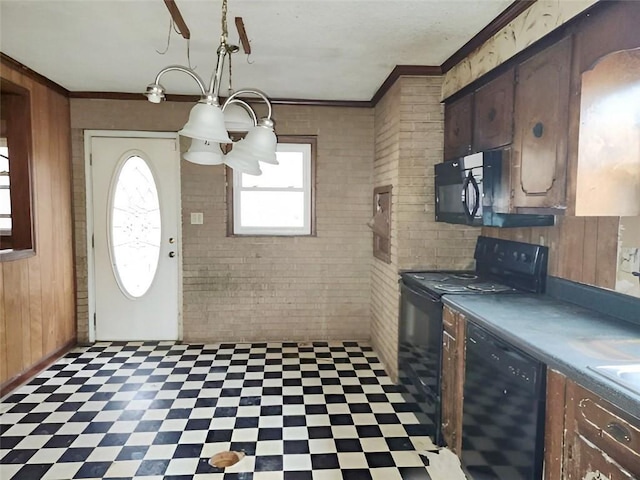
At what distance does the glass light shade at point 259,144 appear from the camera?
1.85m

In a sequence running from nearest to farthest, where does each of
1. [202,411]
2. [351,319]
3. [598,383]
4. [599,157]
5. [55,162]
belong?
1. [598,383]
2. [599,157]
3. [202,411]
4. [55,162]
5. [351,319]

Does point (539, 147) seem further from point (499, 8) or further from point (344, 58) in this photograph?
point (344, 58)

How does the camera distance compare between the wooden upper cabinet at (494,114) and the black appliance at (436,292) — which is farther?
the black appliance at (436,292)

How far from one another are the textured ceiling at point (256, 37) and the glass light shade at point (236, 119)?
2.04 feet

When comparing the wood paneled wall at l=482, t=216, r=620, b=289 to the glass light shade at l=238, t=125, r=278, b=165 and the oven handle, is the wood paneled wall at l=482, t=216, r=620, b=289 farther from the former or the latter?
the glass light shade at l=238, t=125, r=278, b=165

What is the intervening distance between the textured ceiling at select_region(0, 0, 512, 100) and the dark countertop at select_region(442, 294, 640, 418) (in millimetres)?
1547

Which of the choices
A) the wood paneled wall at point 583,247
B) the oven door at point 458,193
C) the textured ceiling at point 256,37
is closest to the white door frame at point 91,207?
the textured ceiling at point 256,37

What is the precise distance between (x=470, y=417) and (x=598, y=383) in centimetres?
95

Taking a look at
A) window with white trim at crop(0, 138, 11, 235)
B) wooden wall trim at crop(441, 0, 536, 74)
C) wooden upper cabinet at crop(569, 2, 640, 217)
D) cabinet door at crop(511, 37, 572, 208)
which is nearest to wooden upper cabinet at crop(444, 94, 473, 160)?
wooden wall trim at crop(441, 0, 536, 74)

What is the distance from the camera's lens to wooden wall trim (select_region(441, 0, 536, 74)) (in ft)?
7.13

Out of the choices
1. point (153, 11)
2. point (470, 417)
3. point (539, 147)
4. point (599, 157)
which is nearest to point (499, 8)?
point (539, 147)

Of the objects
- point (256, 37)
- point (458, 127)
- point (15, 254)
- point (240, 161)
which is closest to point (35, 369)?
point (15, 254)

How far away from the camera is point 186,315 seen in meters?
4.27

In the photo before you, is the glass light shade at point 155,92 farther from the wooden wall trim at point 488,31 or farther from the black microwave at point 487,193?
the wooden wall trim at point 488,31
